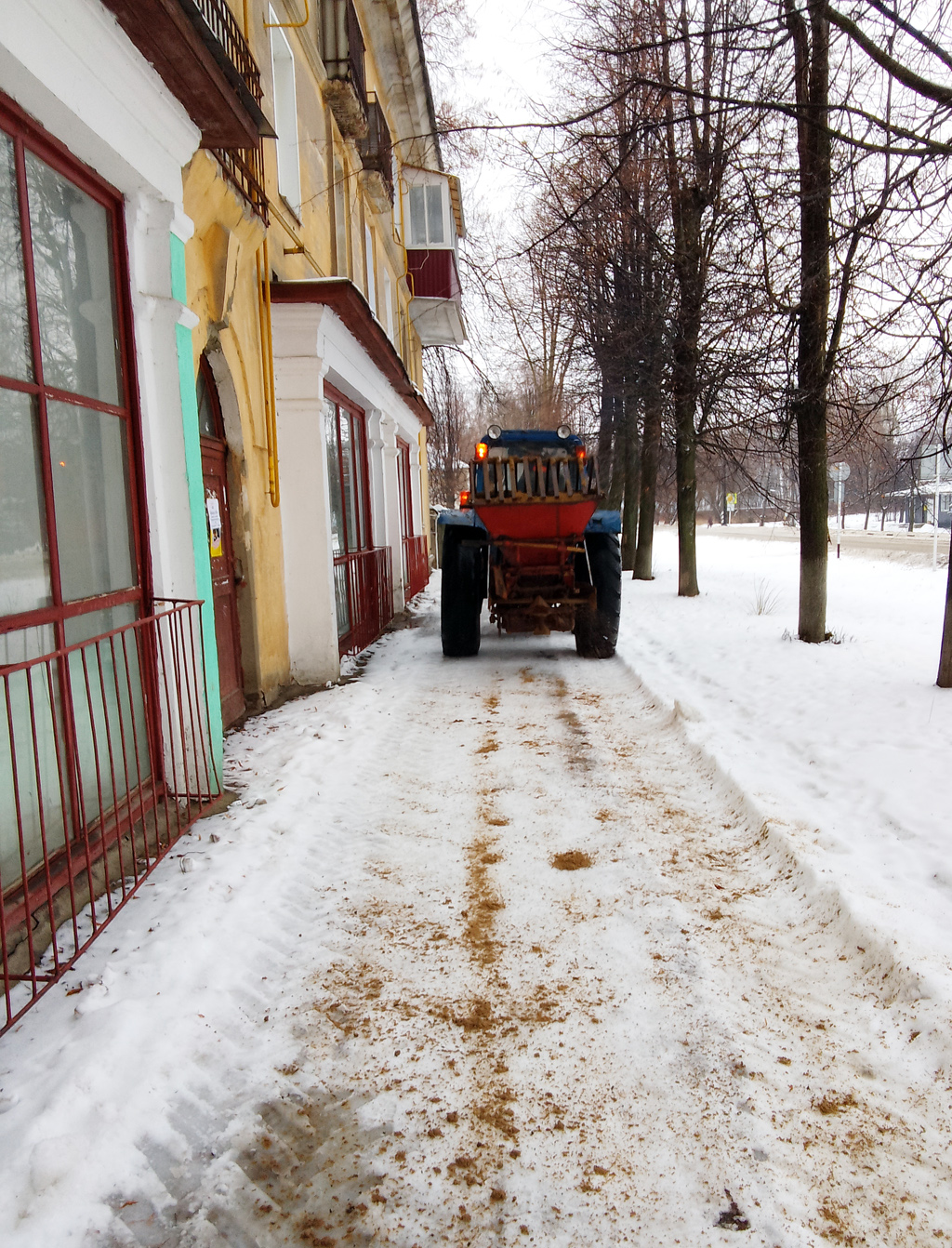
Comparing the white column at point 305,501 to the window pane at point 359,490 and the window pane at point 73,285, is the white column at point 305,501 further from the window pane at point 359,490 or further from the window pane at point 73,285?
the window pane at point 73,285

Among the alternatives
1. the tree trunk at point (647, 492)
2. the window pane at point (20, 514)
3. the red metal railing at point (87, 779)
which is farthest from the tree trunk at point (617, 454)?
the window pane at point (20, 514)

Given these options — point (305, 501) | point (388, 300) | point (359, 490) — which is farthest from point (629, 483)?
point (305, 501)

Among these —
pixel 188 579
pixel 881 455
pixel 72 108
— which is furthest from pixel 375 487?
pixel 72 108

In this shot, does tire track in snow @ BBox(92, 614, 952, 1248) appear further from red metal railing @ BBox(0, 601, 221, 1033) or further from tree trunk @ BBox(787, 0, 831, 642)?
tree trunk @ BBox(787, 0, 831, 642)

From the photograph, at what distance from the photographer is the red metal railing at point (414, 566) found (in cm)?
1349

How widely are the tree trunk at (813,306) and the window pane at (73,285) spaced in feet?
12.8

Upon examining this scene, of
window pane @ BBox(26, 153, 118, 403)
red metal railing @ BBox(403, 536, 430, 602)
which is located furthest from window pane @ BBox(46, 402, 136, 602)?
red metal railing @ BBox(403, 536, 430, 602)

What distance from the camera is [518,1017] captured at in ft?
8.29

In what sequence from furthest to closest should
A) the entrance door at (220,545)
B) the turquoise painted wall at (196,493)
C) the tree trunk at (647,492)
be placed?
the tree trunk at (647,492) < the entrance door at (220,545) < the turquoise painted wall at (196,493)

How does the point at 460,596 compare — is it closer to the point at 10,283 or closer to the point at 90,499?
the point at 90,499

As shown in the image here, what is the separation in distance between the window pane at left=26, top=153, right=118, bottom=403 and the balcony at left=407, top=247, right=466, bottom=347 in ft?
43.3

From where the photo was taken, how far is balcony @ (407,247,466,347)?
16000mm

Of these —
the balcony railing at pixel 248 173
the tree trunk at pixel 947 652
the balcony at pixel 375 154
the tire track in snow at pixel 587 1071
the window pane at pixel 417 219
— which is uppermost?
the window pane at pixel 417 219

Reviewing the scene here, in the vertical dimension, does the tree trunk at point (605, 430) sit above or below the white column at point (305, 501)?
above
